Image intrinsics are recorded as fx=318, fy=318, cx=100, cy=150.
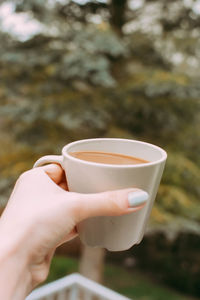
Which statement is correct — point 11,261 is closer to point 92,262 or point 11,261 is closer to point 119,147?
point 119,147

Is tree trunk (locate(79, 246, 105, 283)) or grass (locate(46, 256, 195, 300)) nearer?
tree trunk (locate(79, 246, 105, 283))

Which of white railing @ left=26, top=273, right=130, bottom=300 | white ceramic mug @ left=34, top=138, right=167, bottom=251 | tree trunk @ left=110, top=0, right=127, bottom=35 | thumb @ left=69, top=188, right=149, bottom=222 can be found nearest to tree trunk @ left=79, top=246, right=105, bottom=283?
white railing @ left=26, top=273, right=130, bottom=300

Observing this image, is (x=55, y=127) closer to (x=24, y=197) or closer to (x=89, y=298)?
(x=89, y=298)

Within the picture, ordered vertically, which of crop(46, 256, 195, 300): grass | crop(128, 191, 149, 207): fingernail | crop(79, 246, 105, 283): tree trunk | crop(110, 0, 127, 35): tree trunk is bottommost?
crop(46, 256, 195, 300): grass

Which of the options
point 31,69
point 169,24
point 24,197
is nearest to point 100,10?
point 169,24

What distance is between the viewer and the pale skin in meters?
0.64

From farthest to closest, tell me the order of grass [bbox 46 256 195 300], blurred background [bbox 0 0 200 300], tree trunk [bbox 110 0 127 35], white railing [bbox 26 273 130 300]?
grass [bbox 46 256 195 300] < tree trunk [bbox 110 0 127 35] < blurred background [bbox 0 0 200 300] < white railing [bbox 26 273 130 300]

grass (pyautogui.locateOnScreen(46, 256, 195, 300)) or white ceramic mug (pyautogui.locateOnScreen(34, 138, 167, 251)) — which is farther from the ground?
white ceramic mug (pyautogui.locateOnScreen(34, 138, 167, 251))

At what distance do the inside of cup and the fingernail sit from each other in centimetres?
12

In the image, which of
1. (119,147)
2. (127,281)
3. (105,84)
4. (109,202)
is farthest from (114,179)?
(127,281)

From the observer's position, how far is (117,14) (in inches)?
137

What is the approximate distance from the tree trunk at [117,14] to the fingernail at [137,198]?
10.2 ft

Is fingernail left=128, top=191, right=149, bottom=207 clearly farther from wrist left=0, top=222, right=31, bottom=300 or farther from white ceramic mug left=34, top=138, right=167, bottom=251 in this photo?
wrist left=0, top=222, right=31, bottom=300

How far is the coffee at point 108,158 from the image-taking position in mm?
750
